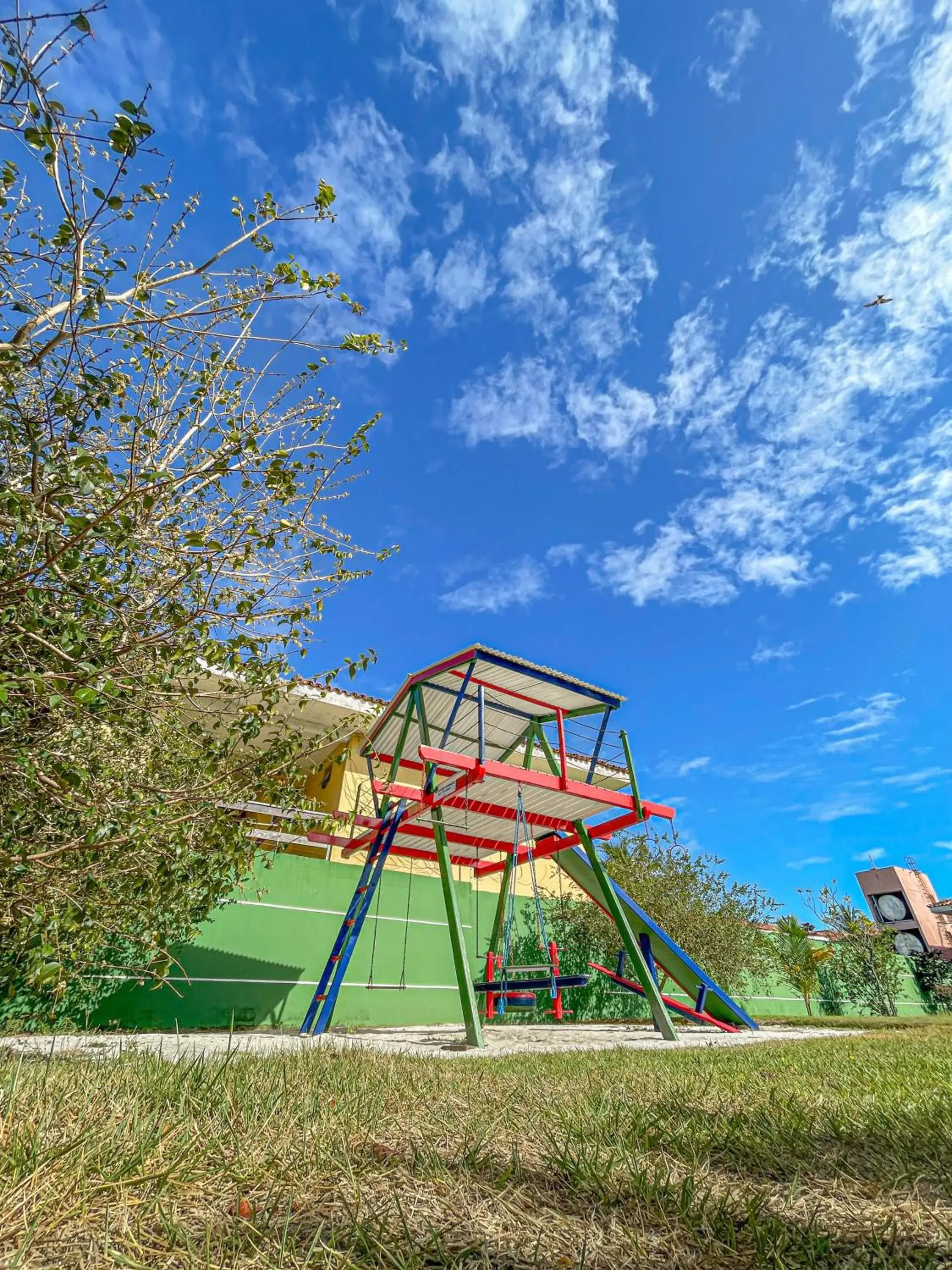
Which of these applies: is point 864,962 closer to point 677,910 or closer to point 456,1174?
point 677,910

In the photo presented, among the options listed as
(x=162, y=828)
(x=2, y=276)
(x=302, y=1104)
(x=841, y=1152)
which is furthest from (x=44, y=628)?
(x=841, y=1152)

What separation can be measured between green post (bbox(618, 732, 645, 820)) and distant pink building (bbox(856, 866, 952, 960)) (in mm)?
41260

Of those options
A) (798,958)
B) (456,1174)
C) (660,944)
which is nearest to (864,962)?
(798,958)

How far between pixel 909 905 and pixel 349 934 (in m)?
48.7

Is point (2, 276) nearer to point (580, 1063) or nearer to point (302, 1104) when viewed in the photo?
point (302, 1104)

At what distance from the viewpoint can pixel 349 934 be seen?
798cm

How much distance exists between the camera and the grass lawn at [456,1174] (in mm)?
1466

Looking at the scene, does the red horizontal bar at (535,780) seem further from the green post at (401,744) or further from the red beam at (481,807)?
the green post at (401,744)

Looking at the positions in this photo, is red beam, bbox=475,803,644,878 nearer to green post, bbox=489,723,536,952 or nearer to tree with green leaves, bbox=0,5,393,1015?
green post, bbox=489,723,536,952

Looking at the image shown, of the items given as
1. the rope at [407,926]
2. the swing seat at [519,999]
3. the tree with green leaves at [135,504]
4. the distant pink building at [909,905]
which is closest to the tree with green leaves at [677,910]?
the rope at [407,926]

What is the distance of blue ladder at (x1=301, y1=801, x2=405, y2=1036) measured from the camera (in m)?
7.81

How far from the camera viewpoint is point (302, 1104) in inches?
103

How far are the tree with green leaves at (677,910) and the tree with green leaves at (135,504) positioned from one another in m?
12.6

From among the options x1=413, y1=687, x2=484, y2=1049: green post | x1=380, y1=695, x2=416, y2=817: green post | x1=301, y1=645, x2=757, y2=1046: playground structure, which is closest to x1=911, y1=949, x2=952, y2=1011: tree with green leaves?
x1=301, y1=645, x2=757, y2=1046: playground structure
